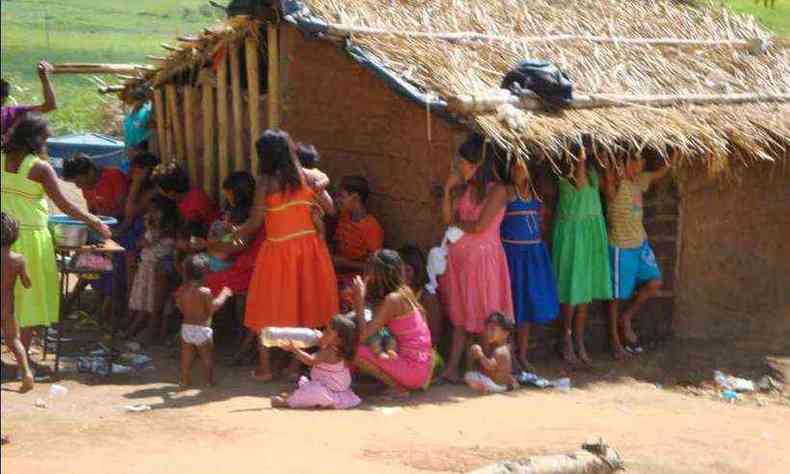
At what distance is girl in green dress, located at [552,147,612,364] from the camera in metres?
9.34

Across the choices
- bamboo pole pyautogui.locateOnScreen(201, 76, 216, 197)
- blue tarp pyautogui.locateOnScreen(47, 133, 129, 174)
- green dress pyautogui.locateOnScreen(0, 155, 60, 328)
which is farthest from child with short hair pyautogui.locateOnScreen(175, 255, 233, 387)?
blue tarp pyautogui.locateOnScreen(47, 133, 129, 174)

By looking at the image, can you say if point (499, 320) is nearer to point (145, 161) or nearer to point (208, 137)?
point (208, 137)

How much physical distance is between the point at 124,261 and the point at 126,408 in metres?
2.80

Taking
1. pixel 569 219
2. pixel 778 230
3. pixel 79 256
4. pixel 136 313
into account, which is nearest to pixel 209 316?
pixel 79 256

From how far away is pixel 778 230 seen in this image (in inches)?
424

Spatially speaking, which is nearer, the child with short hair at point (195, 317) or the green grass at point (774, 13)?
the child with short hair at point (195, 317)

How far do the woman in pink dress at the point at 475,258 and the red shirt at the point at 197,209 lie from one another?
6.64ft

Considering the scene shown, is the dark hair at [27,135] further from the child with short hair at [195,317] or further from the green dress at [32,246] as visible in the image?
the child with short hair at [195,317]

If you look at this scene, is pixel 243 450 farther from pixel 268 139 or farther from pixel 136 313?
pixel 136 313

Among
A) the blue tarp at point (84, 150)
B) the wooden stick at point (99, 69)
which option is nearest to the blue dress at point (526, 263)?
the wooden stick at point (99, 69)

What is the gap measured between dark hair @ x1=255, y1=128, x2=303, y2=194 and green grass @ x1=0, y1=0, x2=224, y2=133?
10811 mm

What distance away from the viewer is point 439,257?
864 cm

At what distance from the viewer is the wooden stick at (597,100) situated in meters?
8.34

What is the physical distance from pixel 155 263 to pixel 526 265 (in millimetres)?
2657
